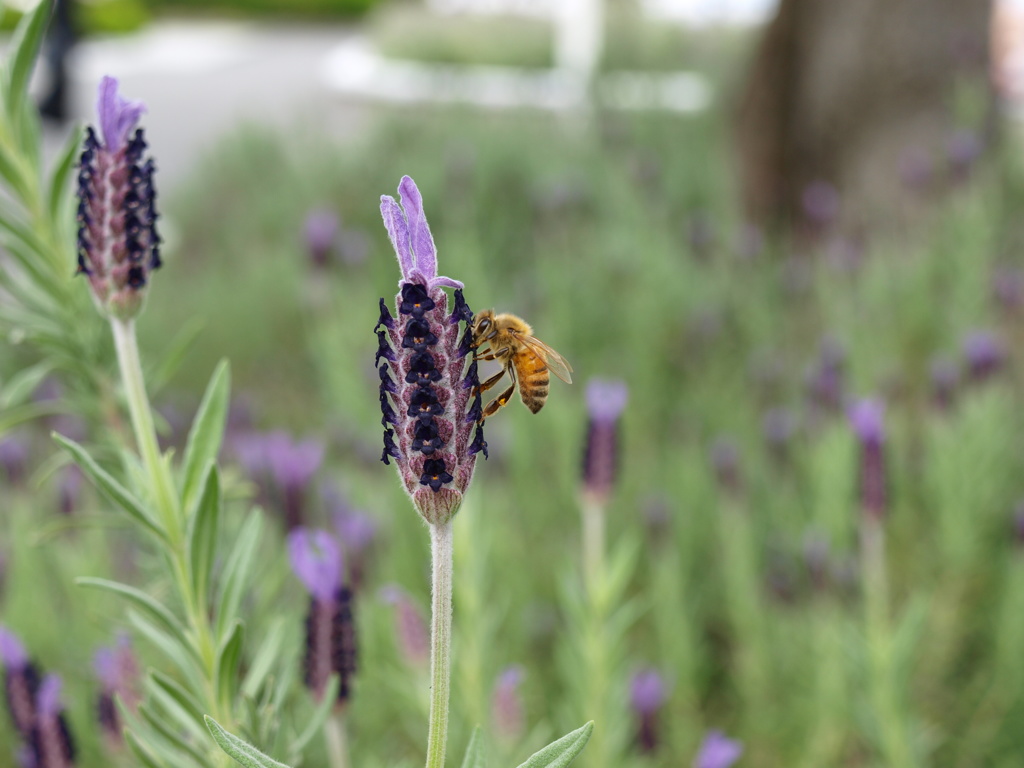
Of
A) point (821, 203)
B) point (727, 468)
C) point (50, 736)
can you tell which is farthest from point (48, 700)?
point (821, 203)

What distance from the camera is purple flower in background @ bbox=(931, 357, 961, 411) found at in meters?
2.47

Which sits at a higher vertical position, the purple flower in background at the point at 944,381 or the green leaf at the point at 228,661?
the green leaf at the point at 228,661

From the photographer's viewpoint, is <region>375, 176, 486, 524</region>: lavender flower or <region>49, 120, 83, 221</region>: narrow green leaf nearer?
<region>375, 176, 486, 524</region>: lavender flower

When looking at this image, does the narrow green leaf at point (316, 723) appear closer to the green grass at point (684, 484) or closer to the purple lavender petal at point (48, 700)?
the green grass at point (684, 484)

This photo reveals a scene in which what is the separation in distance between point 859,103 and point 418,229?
4.79 metres

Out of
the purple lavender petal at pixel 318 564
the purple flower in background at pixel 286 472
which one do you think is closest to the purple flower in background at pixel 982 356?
the purple flower in background at pixel 286 472

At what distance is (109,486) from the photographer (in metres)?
0.70

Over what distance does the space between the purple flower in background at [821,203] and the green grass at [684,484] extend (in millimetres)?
211

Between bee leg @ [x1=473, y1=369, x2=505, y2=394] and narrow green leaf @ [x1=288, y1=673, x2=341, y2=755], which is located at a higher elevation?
bee leg @ [x1=473, y1=369, x2=505, y2=394]

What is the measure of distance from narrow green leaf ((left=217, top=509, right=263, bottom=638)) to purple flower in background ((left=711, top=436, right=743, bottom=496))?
1.88 meters

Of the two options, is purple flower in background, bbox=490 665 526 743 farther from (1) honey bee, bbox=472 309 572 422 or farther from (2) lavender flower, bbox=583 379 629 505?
(1) honey bee, bbox=472 309 572 422

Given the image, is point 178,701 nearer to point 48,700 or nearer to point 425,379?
point 48,700

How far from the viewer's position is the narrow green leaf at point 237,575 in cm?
81

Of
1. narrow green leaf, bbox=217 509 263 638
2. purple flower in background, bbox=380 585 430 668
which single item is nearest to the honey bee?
purple flower in background, bbox=380 585 430 668
